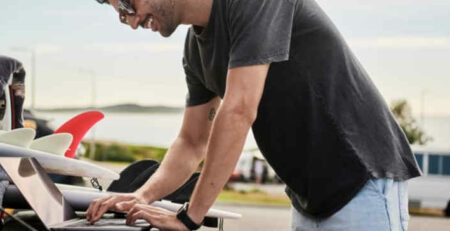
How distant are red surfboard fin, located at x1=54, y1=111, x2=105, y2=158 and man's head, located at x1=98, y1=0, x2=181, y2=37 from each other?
0.73 meters

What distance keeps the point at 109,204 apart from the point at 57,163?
155 millimetres

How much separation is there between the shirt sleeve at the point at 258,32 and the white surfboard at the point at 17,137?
48cm

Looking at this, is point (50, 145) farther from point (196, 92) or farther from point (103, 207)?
point (196, 92)

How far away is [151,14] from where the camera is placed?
1.84 meters

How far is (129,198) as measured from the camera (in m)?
2.02

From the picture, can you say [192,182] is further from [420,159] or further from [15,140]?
[420,159]

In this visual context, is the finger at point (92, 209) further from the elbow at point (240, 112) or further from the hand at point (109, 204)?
the elbow at point (240, 112)

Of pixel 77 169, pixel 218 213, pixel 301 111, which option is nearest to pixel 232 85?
pixel 301 111

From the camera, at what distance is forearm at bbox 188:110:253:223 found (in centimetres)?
180

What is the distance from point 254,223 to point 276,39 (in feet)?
62.1

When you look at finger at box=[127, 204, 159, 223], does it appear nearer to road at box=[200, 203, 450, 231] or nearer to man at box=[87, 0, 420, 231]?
man at box=[87, 0, 420, 231]

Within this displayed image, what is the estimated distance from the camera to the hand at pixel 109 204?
1.82 m

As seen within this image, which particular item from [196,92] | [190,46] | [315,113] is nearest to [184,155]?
[196,92]

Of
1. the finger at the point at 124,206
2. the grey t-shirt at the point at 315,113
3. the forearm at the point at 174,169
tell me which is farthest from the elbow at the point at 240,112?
the forearm at the point at 174,169
